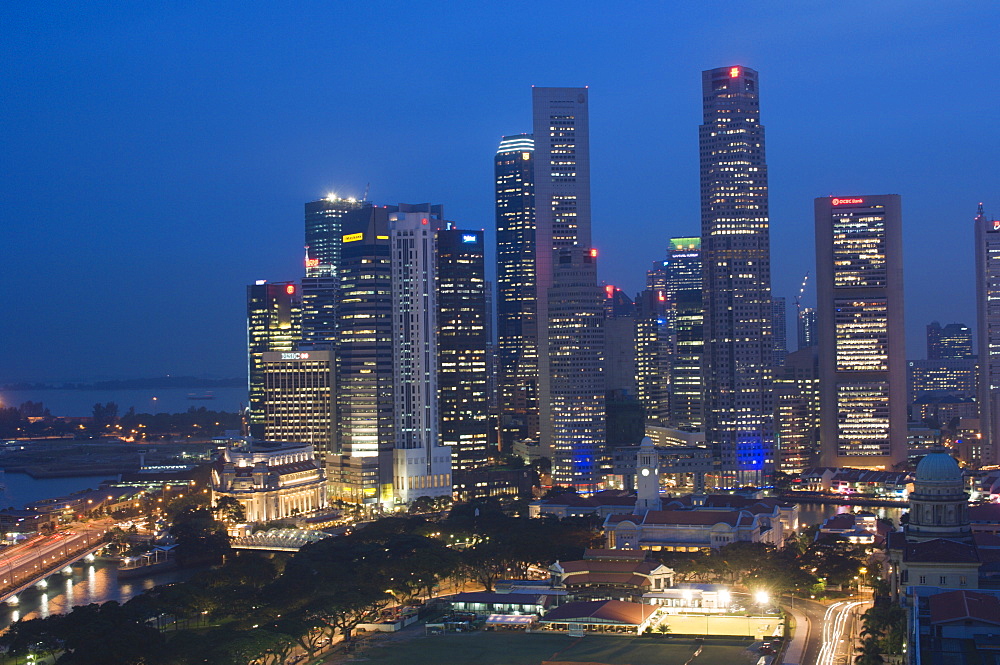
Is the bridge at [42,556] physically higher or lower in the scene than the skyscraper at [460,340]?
lower

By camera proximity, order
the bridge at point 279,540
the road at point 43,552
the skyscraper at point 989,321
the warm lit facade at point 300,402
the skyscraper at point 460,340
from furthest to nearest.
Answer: the skyscraper at point 989,321
the warm lit facade at point 300,402
the skyscraper at point 460,340
the bridge at point 279,540
the road at point 43,552

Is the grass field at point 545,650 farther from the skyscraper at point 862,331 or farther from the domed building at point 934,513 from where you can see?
the skyscraper at point 862,331

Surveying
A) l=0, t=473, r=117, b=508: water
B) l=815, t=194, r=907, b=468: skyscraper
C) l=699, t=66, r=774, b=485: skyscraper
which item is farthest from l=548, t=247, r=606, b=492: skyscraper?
l=0, t=473, r=117, b=508: water

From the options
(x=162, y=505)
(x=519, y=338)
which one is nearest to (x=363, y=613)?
(x=162, y=505)

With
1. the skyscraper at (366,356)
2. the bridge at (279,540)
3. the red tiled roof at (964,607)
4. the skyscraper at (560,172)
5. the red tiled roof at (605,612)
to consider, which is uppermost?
the skyscraper at (560,172)

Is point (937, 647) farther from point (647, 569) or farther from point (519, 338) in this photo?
point (519, 338)

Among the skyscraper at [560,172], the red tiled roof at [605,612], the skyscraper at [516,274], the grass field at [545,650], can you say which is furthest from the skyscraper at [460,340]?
the grass field at [545,650]

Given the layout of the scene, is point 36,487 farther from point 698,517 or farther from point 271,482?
point 698,517
